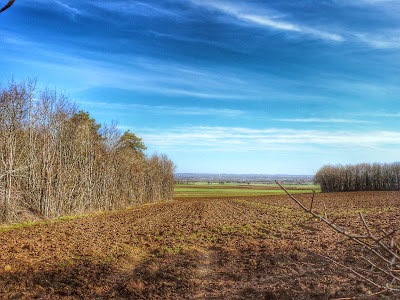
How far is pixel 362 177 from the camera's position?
184 ft

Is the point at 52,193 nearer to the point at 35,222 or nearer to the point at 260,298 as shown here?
the point at 35,222

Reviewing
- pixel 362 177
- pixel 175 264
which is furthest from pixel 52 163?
pixel 362 177

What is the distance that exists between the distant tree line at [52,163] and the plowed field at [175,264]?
9.03 ft

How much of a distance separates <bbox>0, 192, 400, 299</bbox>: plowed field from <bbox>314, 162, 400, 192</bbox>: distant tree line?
48981mm

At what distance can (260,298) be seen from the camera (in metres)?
5.73

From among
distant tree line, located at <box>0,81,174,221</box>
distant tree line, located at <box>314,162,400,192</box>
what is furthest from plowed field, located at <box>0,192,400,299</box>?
distant tree line, located at <box>314,162,400,192</box>

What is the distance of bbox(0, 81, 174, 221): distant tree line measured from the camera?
13141mm

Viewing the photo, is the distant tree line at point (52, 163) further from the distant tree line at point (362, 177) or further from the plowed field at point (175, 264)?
the distant tree line at point (362, 177)

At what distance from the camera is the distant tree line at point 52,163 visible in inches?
517

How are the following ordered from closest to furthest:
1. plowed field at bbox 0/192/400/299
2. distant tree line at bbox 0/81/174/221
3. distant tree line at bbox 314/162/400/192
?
plowed field at bbox 0/192/400/299, distant tree line at bbox 0/81/174/221, distant tree line at bbox 314/162/400/192

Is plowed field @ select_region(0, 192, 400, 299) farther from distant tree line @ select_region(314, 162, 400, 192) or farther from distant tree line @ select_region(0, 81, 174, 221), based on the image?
distant tree line @ select_region(314, 162, 400, 192)

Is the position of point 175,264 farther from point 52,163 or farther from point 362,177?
point 362,177

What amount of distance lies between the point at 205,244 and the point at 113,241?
329 cm

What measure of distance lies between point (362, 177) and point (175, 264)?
57.4 m
